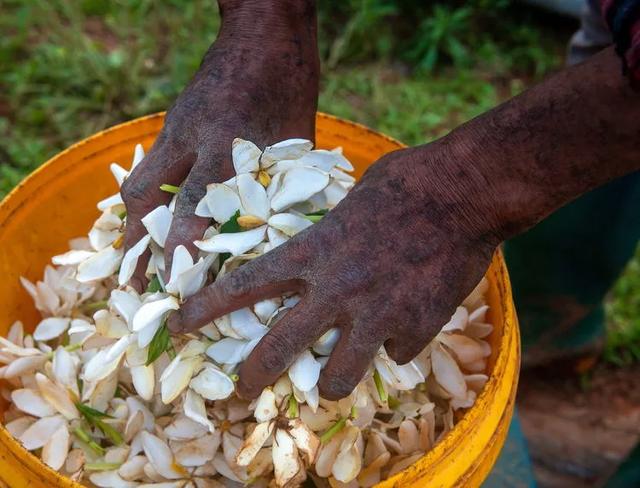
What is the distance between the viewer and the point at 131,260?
781 millimetres

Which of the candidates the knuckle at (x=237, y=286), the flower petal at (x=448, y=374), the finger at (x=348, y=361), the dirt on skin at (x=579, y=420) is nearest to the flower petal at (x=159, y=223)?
the knuckle at (x=237, y=286)

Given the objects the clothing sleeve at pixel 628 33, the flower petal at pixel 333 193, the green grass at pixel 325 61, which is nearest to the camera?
the clothing sleeve at pixel 628 33

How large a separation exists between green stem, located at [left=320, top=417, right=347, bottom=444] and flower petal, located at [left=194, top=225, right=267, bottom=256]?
198 millimetres

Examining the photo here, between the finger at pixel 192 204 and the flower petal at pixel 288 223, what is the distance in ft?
0.23

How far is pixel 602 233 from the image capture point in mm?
1385

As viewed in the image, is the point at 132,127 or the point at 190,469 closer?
the point at 190,469

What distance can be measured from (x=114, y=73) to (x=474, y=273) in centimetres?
150

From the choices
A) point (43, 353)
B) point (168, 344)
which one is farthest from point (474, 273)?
point (43, 353)

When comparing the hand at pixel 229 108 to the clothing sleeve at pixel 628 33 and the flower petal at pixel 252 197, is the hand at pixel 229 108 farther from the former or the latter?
the clothing sleeve at pixel 628 33

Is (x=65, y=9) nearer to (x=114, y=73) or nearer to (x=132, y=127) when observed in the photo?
(x=114, y=73)

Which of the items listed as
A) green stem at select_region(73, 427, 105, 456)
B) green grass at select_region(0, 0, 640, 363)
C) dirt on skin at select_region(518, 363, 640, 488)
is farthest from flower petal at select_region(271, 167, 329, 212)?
green grass at select_region(0, 0, 640, 363)

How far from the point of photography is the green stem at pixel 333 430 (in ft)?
2.56

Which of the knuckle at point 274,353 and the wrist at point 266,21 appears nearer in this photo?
the knuckle at point 274,353

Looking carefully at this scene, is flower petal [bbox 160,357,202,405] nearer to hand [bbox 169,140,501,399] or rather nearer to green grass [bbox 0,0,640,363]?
hand [bbox 169,140,501,399]
